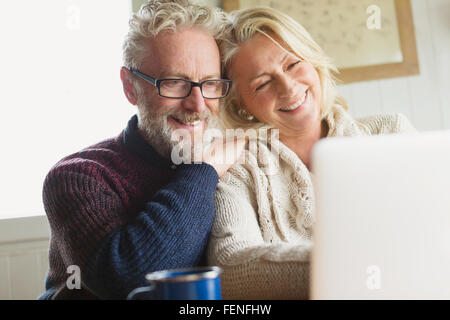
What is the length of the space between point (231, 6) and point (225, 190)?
1600mm

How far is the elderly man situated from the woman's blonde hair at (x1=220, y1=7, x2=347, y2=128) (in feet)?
0.19

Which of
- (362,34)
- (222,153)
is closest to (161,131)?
(222,153)

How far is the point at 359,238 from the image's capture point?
1.77 ft

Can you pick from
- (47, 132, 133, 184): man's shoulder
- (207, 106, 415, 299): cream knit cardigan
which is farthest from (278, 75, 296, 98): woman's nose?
(47, 132, 133, 184): man's shoulder

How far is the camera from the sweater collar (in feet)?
4.13

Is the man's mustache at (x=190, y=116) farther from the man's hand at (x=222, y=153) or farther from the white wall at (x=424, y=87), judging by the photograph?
the white wall at (x=424, y=87)

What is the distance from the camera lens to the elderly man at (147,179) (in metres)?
0.97

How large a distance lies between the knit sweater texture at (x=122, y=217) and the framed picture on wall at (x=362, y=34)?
159 cm

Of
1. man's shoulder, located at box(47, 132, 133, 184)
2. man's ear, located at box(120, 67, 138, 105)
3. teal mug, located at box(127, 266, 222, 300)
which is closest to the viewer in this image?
teal mug, located at box(127, 266, 222, 300)

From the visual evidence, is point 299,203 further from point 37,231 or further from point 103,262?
point 37,231

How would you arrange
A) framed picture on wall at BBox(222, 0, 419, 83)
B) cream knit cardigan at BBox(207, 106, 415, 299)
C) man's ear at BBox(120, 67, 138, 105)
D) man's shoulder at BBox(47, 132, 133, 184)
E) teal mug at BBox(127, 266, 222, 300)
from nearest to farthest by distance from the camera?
teal mug at BBox(127, 266, 222, 300), cream knit cardigan at BBox(207, 106, 415, 299), man's shoulder at BBox(47, 132, 133, 184), man's ear at BBox(120, 67, 138, 105), framed picture on wall at BBox(222, 0, 419, 83)

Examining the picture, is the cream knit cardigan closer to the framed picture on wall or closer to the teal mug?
the teal mug

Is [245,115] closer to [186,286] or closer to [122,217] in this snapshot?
[122,217]
